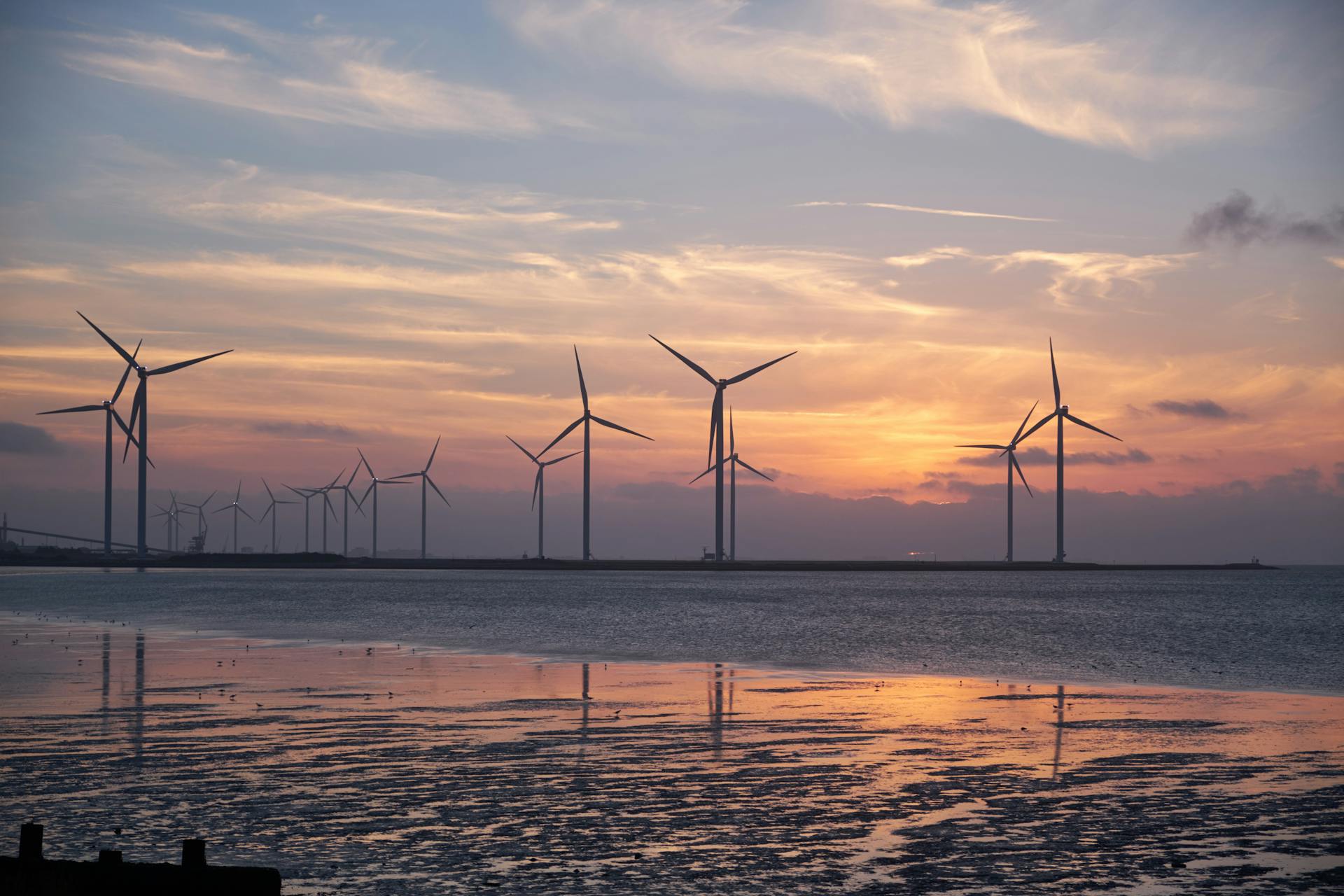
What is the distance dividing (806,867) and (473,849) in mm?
4256

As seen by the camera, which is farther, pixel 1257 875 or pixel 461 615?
pixel 461 615

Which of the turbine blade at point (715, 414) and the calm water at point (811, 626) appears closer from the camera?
the calm water at point (811, 626)

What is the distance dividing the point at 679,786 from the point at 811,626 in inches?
2705

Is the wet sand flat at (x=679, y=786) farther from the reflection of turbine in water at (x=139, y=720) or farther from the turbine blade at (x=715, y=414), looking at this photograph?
the turbine blade at (x=715, y=414)

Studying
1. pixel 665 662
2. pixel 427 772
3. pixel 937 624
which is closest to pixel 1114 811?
pixel 427 772

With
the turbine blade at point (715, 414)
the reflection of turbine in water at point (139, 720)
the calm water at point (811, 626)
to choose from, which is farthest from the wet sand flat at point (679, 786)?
the turbine blade at point (715, 414)

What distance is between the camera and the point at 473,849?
53.2 feet

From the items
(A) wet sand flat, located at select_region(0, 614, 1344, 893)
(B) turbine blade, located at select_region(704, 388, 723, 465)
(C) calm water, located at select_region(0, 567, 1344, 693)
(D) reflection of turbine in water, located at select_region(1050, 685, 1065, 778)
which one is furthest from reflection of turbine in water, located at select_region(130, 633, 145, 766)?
(B) turbine blade, located at select_region(704, 388, 723, 465)

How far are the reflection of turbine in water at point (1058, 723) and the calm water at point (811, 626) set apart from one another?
24.5 feet

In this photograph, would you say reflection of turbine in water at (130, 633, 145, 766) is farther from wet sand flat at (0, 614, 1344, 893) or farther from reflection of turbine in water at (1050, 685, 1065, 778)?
reflection of turbine in water at (1050, 685, 1065, 778)

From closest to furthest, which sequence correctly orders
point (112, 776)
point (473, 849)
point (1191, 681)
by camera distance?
point (473, 849) → point (112, 776) → point (1191, 681)

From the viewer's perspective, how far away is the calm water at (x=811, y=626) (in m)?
55.9

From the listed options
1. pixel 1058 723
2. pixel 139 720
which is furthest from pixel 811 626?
pixel 139 720

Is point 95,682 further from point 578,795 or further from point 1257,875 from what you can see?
point 1257,875
